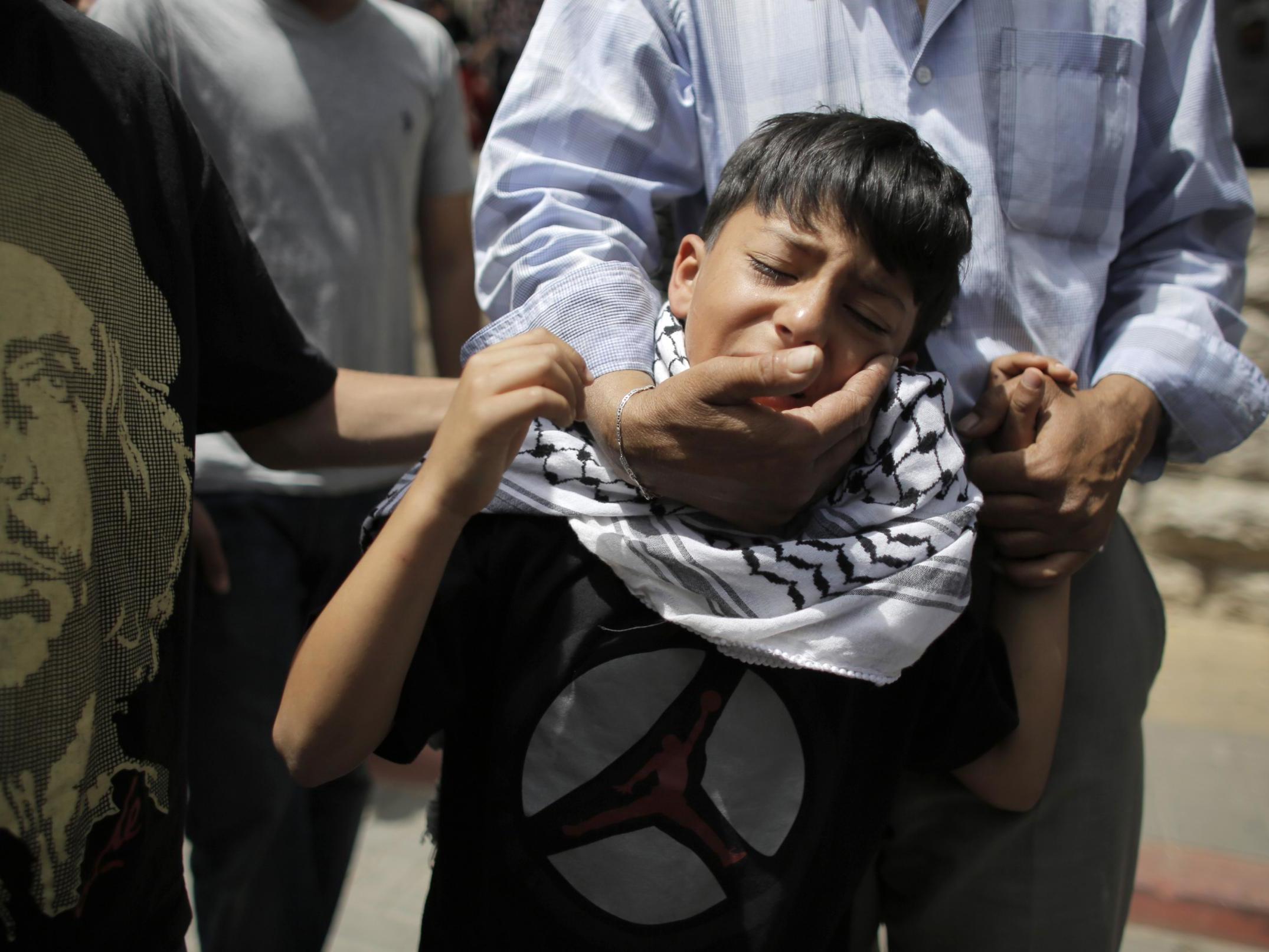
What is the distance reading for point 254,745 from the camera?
6.47 ft

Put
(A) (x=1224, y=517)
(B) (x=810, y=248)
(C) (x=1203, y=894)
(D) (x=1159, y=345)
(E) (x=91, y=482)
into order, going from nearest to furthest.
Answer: (E) (x=91, y=482) < (B) (x=810, y=248) < (D) (x=1159, y=345) < (C) (x=1203, y=894) < (A) (x=1224, y=517)

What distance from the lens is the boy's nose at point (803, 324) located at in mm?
1118

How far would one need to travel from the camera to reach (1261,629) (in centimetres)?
402

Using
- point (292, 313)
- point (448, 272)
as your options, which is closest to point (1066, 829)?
point (292, 313)

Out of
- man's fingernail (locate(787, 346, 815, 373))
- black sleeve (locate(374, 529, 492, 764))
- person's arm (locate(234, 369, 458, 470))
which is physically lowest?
black sleeve (locate(374, 529, 492, 764))

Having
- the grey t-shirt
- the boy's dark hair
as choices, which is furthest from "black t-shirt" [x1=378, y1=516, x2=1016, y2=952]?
the grey t-shirt

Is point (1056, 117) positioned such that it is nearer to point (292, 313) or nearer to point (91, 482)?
point (91, 482)

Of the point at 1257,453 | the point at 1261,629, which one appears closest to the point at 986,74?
the point at 1257,453

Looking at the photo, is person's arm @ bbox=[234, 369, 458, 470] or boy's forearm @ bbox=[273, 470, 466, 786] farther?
person's arm @ bbox=[234, 369, 458, 470]

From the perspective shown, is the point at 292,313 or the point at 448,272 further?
the point at 448,272

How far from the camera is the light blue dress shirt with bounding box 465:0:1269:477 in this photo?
1.34 meters

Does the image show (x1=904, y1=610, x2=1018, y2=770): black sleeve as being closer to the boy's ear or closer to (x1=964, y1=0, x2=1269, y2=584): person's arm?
(x1=964, y1=0, x2=1269, y2=584): person's arm

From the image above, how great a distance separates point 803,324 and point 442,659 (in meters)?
0.53

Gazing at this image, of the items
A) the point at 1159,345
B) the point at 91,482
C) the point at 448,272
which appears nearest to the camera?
the point at 91,482
